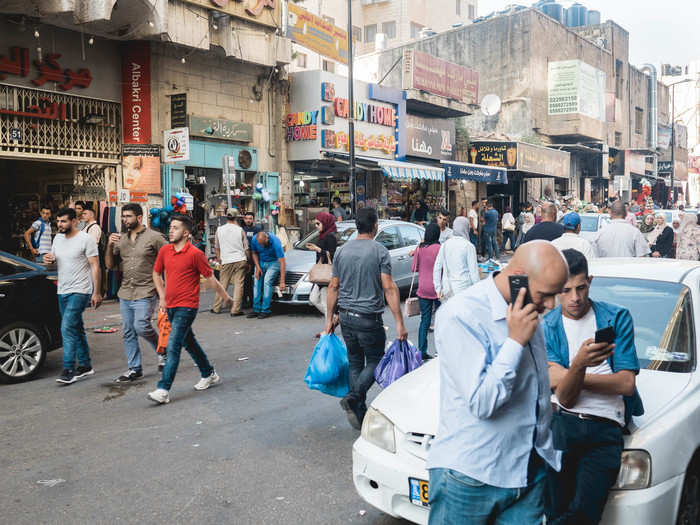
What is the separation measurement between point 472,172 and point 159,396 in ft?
62.4

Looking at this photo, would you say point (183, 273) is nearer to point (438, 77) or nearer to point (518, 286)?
point (518, 286)

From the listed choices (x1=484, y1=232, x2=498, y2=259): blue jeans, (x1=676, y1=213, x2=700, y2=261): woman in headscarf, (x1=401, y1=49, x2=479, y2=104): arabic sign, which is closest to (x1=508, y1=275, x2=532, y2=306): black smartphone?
(x1=676, y1=213, x2=700, y2=261): woman in headscarf

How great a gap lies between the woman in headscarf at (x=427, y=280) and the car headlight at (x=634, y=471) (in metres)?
5.16

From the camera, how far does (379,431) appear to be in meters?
→ 3.57

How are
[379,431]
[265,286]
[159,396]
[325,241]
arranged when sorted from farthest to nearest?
1. [325,241]
2. [265,286]
3. [159,396]
4. [379,431]

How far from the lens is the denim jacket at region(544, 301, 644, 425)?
2836 mm

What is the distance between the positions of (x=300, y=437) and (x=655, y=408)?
2.94m

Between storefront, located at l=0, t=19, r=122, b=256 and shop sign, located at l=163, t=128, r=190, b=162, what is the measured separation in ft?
3.51

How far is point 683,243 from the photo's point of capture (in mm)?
12375

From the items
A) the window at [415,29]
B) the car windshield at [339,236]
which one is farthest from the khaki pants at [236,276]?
the window at [415,29]

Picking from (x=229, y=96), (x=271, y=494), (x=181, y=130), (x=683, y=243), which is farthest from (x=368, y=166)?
(x=271, y=494)

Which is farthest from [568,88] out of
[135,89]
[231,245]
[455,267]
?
[455,267]

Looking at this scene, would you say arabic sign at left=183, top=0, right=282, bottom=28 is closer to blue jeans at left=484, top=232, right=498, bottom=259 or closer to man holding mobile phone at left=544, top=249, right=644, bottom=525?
blue jeans at left=484, top=232, right=498, bottom=259

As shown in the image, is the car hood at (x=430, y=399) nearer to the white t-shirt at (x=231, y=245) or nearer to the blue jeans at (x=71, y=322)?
the blue jeans at (x=71, y=322)
